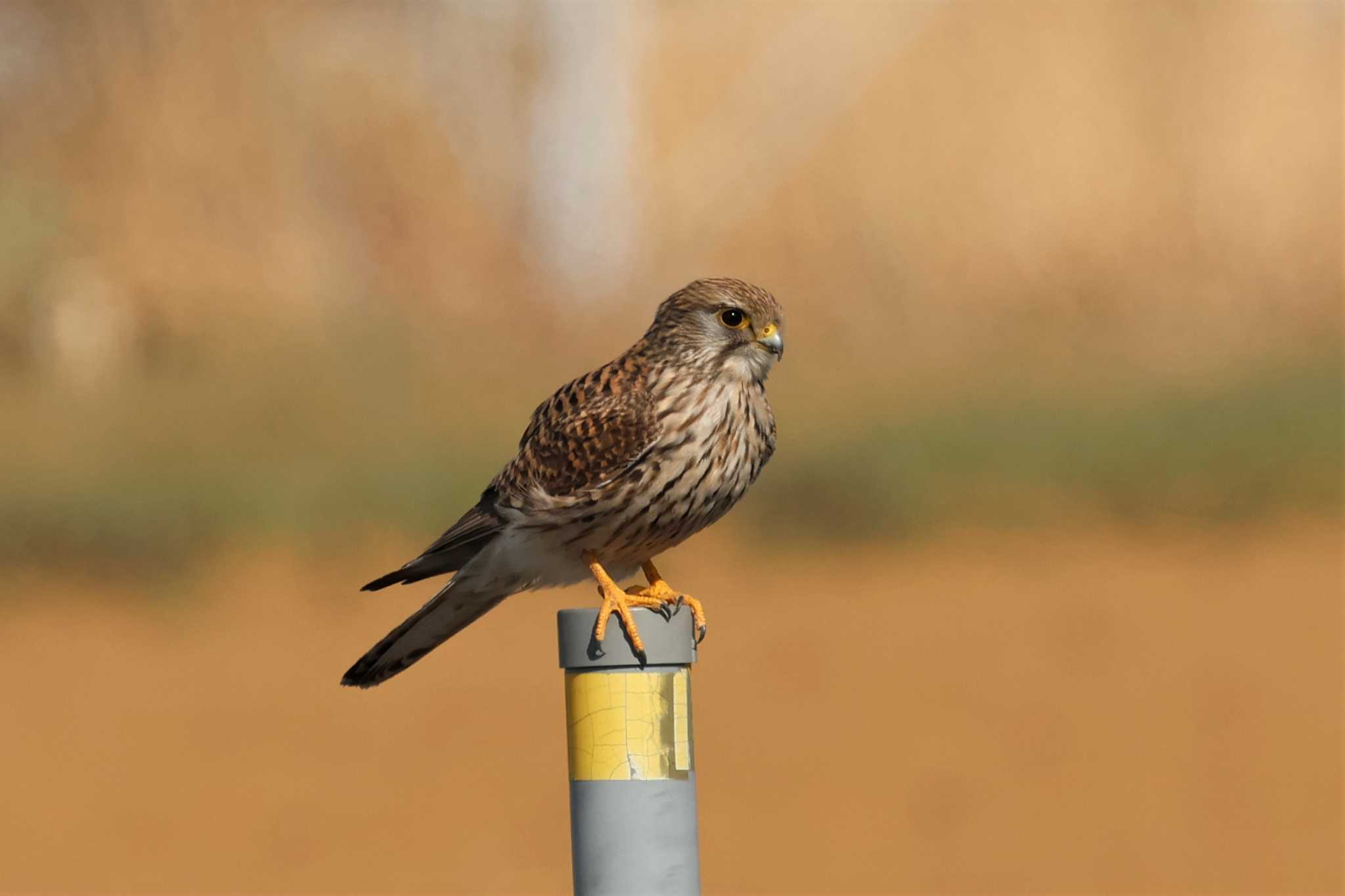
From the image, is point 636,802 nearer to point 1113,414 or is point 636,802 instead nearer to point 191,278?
point 1113,414

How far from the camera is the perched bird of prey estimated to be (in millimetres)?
4754

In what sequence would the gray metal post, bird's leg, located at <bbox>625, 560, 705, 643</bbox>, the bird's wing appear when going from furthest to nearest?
the bird's wing
bird's leg, located at <bbox>625, 560, 705, 643</bbox>
the gray metal post

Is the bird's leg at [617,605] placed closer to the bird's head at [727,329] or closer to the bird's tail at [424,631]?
the bird's tail at [424,631]

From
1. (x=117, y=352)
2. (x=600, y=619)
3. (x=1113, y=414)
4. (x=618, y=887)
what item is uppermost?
(x=117, y=352)

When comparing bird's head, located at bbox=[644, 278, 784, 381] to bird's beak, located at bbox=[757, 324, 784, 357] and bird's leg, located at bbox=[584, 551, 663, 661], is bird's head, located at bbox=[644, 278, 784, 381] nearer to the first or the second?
bird's beak, located at bbox=[757, 324, 784, 357]

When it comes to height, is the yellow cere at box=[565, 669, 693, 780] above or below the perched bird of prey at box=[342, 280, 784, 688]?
below

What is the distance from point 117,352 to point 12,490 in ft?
11.7

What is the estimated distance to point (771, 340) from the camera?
492 cm

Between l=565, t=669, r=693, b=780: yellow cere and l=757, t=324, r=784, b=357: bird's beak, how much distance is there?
1.34 metres

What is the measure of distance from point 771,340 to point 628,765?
154 centimetres

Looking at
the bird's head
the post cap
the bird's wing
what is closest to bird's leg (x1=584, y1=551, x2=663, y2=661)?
the post cap

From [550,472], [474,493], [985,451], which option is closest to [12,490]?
[474,493]

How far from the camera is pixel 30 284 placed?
2019cm

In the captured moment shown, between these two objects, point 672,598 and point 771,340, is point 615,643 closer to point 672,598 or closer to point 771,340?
point 672,598
